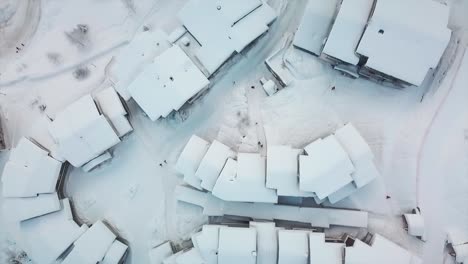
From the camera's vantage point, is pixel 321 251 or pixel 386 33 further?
pixel 321 251

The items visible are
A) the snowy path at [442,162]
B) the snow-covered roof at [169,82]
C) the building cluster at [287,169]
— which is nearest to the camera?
the building cluster at [287,169]

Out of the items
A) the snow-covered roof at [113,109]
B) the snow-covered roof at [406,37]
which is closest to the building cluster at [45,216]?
the snow-covered roof at [113,109]

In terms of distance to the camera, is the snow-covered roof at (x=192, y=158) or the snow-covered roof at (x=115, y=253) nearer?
the snow-covered roof at (x=192, y=158)

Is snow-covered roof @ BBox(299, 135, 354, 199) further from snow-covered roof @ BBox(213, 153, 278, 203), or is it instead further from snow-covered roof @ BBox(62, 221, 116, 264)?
snow-covered roof @ BBox(62, 221, 116, 264)

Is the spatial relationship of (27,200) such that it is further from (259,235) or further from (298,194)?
(298,194)

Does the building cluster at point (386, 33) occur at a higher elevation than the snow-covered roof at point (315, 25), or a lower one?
lower

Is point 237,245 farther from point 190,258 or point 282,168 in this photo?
point 282,168

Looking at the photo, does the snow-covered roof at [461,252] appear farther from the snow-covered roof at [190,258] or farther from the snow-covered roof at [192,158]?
the snow-covered roof at [192,158]

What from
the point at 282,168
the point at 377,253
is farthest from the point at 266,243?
the point at 377,253
